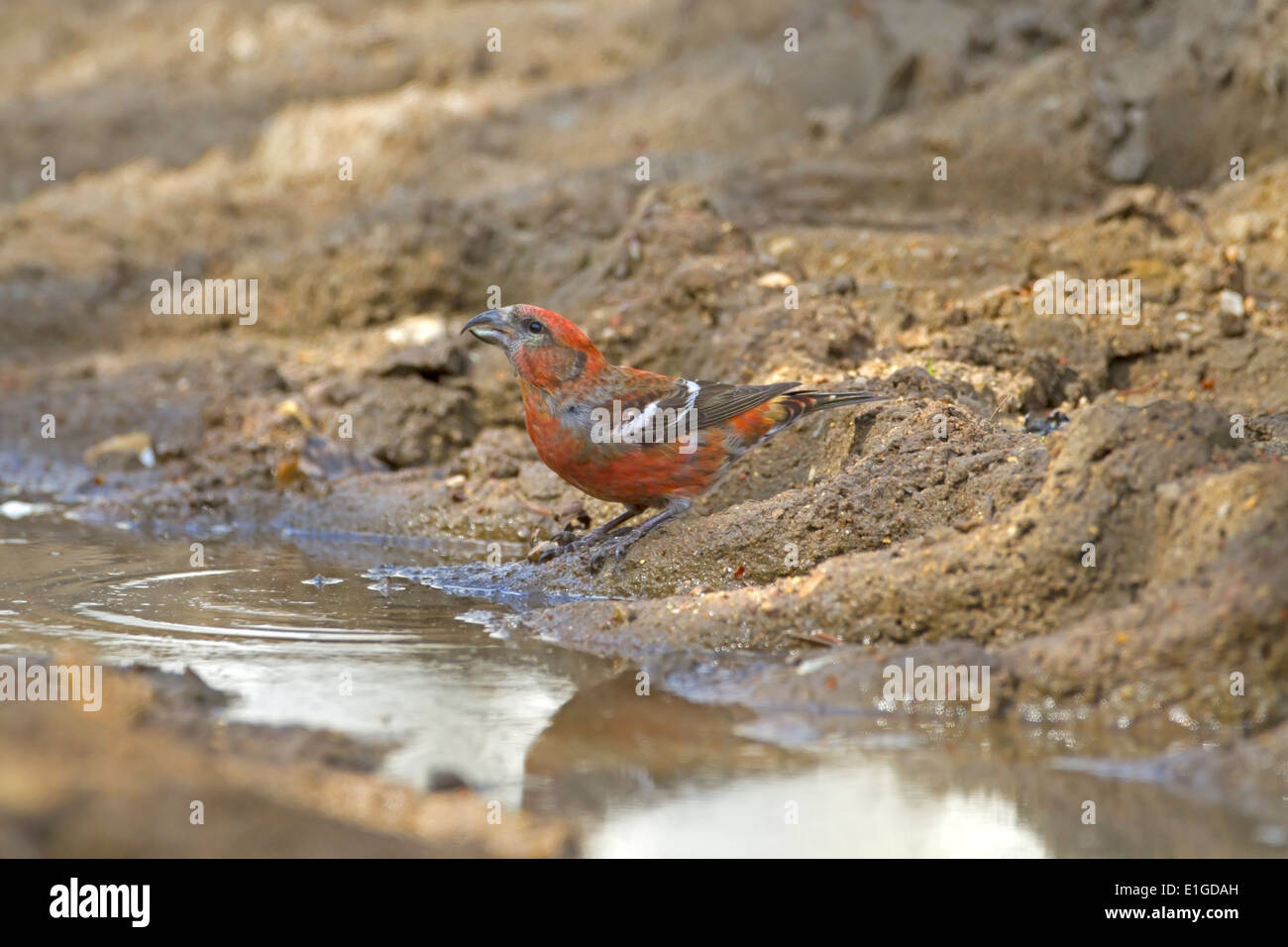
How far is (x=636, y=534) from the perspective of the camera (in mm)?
5535

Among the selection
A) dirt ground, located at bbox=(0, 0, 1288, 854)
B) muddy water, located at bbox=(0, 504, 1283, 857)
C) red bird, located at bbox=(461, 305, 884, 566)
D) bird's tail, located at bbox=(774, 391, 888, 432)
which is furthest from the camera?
bird's tail, located at bbox=(774, 391, 888, 432)

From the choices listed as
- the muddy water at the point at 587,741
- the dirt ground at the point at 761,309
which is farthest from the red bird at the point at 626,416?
the muddy water at the point at 587,741

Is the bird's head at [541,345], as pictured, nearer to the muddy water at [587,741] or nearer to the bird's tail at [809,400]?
the bird's tail at [809,400]

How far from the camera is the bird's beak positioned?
5.54m

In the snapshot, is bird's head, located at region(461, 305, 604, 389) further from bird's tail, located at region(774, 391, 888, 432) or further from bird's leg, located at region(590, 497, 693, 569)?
bird's tail, located at region(774, 391, 888, 432)

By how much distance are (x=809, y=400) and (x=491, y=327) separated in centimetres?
139

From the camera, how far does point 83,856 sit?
98.9 inches

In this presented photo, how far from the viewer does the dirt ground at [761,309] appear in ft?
13.4

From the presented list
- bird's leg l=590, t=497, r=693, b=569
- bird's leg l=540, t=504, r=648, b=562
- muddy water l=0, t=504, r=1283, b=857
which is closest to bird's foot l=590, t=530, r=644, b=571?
bird's leg l=590, t=497, r=693, b=569

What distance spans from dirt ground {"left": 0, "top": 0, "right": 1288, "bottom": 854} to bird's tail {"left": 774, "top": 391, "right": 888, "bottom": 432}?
182 millimetres

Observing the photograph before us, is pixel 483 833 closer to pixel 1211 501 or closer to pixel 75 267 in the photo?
pixel 1211 501

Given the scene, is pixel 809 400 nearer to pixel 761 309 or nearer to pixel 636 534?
pixel 636 534

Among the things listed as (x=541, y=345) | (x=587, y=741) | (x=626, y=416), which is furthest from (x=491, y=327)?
(x=587, y=741)
